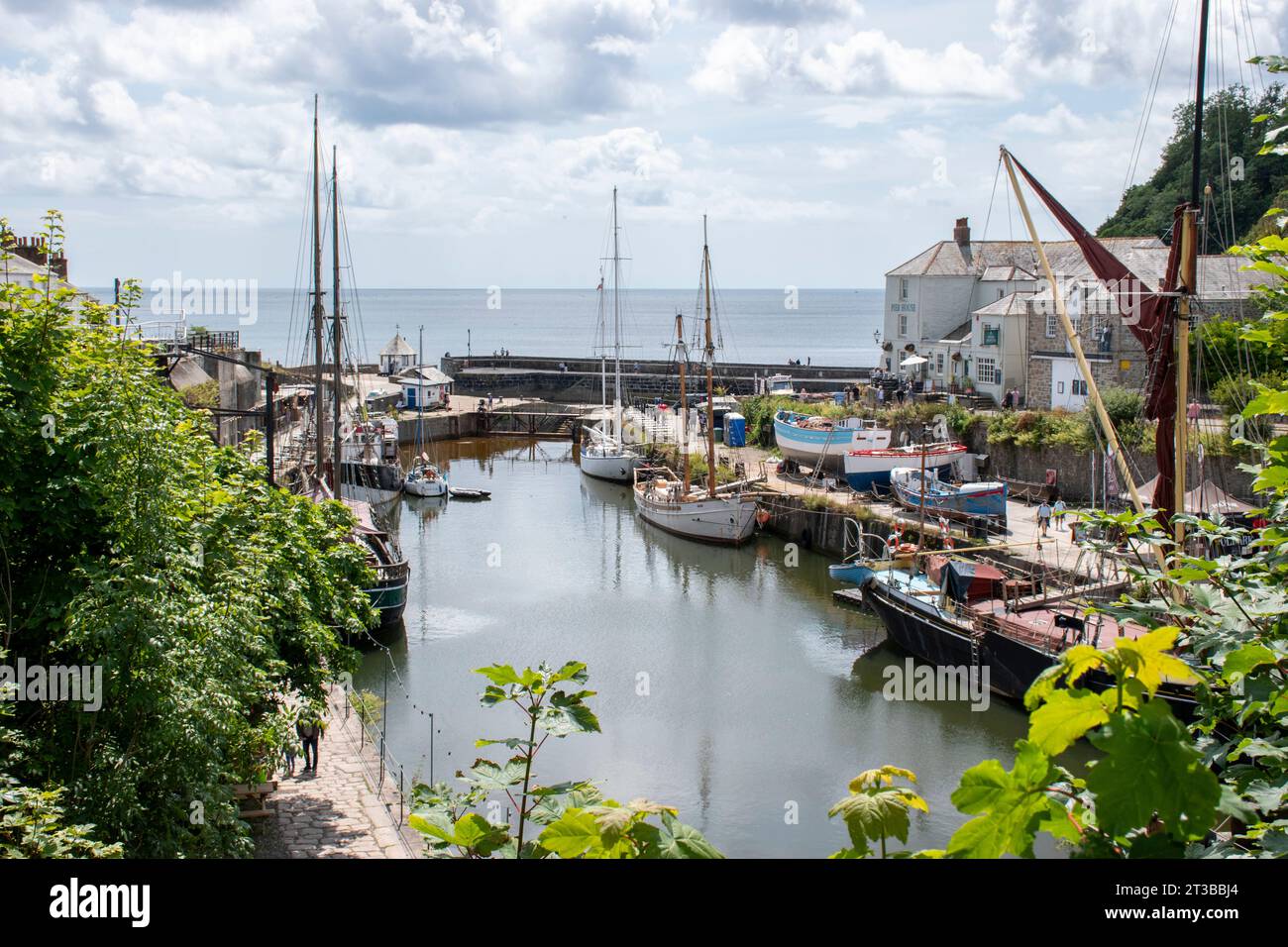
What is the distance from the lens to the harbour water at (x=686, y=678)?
21.3 metres

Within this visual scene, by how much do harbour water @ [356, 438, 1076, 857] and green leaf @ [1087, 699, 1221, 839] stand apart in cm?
1571

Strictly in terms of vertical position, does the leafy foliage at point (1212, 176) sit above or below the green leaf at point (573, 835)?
above

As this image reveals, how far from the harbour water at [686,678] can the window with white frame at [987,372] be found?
1556 cm

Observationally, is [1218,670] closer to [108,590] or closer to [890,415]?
[108,590]

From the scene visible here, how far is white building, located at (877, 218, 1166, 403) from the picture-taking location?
50875 mm

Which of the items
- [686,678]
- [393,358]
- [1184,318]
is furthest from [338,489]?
[393,358]

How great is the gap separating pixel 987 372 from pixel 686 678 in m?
29.3

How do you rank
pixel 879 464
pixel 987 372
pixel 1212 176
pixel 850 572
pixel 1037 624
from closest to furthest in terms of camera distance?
pixel 1037 624 < pixel 850 572 < pixel 879 464 < pixel 987 372 < pixel 1212 176

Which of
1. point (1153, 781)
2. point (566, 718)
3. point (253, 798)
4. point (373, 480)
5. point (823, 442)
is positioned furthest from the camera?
point (373, 480)

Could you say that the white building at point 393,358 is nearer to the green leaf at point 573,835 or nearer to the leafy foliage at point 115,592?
the leafy foliage at point 115,592

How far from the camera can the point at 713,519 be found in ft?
143

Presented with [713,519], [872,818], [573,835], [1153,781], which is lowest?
[713,519]

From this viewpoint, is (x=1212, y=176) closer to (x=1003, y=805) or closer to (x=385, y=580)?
(x=385, y=580)

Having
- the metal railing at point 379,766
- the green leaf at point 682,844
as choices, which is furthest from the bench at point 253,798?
the green leaf at point 682,844
